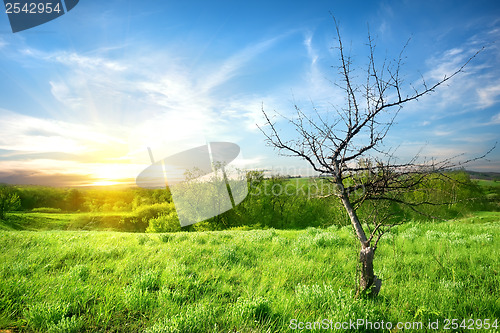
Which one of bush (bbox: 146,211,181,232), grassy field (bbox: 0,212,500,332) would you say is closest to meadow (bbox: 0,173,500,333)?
grassy field (bbox: 0,212,500,332)

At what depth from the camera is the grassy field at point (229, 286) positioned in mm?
3797

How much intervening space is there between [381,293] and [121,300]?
4.95 metres

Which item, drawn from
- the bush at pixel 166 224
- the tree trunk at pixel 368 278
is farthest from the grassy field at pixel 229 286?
the bush at pixel 166 224

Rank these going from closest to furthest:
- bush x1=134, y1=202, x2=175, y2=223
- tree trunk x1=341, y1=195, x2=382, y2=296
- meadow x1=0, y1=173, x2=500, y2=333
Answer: meadow x1=0, y1=173, x2=500, y2=333 < tree trunk x1=341, y1=195, x2=382, y2=296 < bush x1=134, y1=202, x2=175, y2=223

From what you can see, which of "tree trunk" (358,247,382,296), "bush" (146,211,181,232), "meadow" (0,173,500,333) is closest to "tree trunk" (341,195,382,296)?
"tree trunk" (358,247,382,296)

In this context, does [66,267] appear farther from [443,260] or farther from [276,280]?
[443,260]

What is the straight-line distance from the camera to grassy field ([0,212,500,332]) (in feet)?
12.5

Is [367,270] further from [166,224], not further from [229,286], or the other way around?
[166,224]

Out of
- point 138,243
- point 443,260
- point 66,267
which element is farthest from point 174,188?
point 443,260

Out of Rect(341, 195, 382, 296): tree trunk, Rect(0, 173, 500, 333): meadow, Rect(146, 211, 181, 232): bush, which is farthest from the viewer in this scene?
Rect(146, 211, 181, 232): bush

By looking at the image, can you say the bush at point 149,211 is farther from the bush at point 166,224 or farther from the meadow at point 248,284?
the meadow at point 248,284

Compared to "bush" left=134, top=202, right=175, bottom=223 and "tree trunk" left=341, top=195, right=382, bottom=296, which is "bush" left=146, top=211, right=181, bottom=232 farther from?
"tree trunk" left=341, top=195, right=382, bottom=296

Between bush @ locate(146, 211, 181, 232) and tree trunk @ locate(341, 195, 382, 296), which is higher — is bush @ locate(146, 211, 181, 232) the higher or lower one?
the lower one

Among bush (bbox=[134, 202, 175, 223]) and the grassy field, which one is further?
bush (bbox=[134, 202, 175, 223])
